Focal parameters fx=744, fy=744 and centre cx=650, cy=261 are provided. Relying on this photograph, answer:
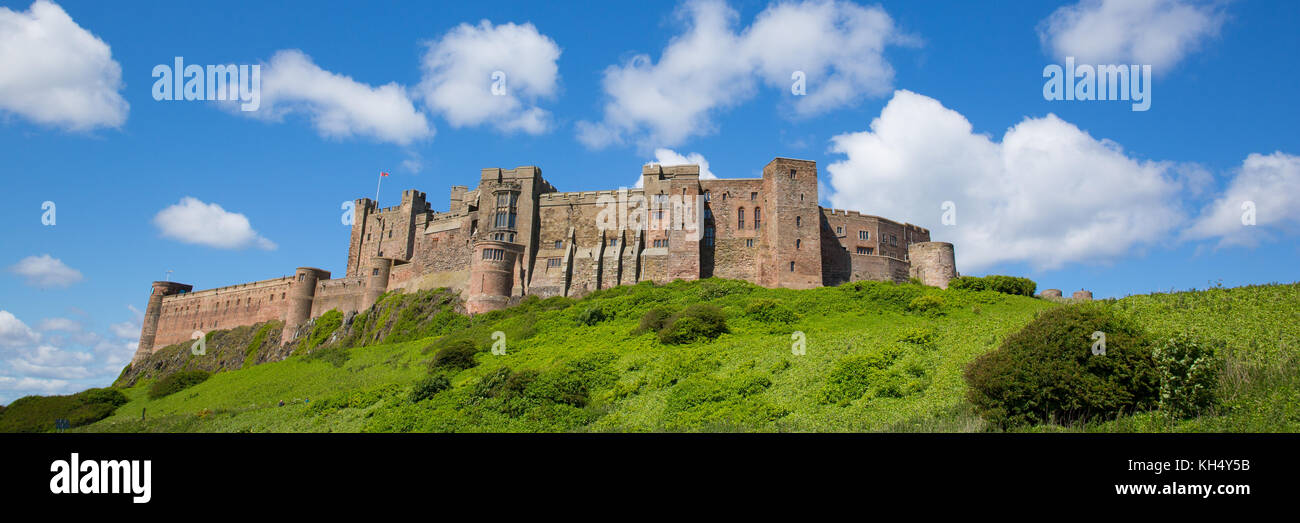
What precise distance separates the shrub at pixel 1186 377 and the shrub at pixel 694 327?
804 inches

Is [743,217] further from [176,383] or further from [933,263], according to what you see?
[176,383]

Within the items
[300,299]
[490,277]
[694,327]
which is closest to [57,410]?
[300,299]

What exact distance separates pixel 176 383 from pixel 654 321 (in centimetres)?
3761

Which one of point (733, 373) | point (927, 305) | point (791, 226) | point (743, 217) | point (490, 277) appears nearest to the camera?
point (733, 373)

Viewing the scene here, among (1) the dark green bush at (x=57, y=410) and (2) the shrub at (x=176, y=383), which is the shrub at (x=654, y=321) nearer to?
(1) the dark green bush at (x=57, y=410)

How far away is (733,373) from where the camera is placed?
27969 millimetres

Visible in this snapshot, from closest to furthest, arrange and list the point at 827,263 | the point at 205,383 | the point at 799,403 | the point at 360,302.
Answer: the point at 799,403, the point at 205,383, the point at 827,263, the point at 360,302

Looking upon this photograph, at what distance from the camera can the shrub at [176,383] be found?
51875 millimetres

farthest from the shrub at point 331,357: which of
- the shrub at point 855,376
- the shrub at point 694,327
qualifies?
the shrub at point 855,376

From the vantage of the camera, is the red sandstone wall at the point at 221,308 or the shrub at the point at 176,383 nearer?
the shrub at the point at 176,383
